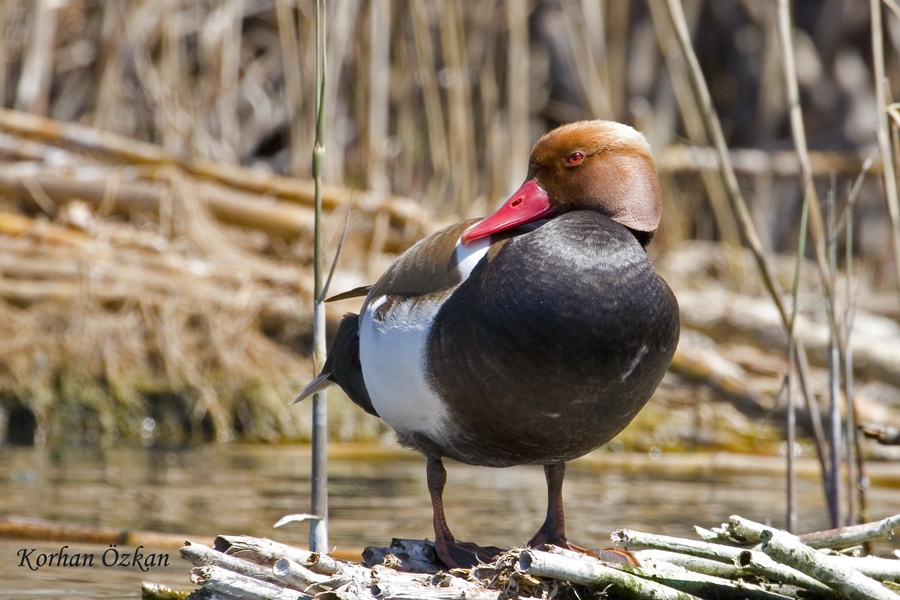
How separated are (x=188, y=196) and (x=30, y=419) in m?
1.84

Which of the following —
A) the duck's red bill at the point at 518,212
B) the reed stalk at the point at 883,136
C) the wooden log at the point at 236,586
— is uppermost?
the reed stalk at the point at 883,136

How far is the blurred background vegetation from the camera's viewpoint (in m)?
6.49

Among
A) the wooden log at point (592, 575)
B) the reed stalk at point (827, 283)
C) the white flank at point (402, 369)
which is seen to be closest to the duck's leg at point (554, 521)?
the white flank at point (402, 369)

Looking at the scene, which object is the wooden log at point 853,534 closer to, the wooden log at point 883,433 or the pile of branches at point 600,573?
the pile of branches at point 600,573

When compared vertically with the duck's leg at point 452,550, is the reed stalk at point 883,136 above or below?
above

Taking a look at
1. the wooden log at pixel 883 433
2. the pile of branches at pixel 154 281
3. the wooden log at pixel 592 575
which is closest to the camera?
the wooden log at pixel 592 575

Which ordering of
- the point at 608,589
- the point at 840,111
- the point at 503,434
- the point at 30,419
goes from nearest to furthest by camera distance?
the point at 608,589
the point at 503,434
the point at 30,419
the point at 840,111

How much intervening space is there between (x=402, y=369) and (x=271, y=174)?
5324 millimetres

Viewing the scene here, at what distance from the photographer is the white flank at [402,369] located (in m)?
3.05

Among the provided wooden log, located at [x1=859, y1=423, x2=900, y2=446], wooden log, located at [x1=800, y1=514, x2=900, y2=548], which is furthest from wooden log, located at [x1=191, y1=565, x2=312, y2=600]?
wooden log, located at [x1=859, y1=423, x2=900, y2=446]

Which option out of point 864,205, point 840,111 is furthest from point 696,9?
point 864,205

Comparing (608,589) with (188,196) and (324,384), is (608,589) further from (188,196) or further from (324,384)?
(188,196)

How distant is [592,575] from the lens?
257 cm

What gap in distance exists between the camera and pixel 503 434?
117 inches
